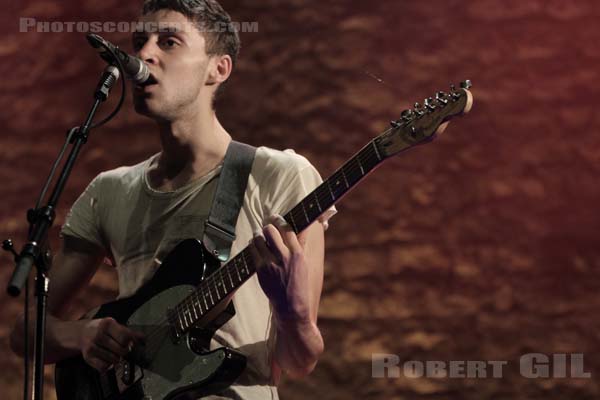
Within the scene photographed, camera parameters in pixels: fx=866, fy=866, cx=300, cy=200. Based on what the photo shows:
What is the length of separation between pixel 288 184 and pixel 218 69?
491 mm

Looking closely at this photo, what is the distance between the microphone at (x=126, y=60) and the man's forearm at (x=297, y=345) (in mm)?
666

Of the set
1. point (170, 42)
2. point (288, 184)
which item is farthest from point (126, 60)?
point (288, 184)

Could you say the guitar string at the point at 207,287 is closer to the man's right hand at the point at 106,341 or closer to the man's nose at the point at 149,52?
the man's right hand at the point at 106,341

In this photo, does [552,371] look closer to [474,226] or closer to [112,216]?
[474,226]

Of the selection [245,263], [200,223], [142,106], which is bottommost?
[245,263]

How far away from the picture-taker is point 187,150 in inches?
90.6

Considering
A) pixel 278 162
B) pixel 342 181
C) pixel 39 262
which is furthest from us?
pixel 278 162

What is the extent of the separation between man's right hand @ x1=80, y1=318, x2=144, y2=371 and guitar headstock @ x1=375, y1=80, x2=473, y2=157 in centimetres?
75

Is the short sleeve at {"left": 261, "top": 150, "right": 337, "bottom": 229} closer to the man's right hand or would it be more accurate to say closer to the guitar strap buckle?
the guitar strap buckle

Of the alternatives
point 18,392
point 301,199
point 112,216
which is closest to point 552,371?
point 301,199

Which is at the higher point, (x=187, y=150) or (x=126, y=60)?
(x=126, y=60)

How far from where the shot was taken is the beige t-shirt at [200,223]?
1.99 metres

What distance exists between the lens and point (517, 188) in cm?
261

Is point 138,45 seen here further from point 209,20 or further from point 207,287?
point 207,287
